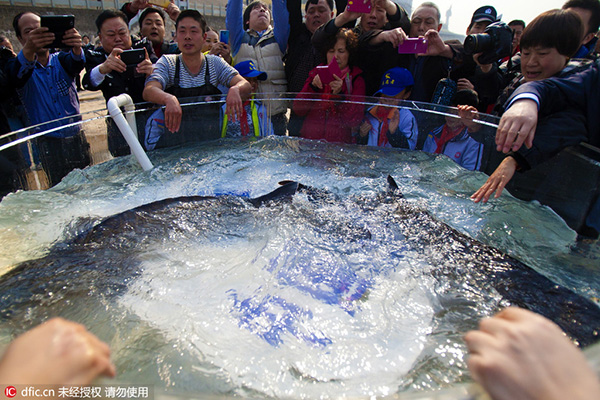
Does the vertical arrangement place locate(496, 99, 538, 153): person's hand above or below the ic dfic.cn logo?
above

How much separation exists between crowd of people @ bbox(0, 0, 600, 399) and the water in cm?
52

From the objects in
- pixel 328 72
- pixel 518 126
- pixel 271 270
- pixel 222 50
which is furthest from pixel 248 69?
pixel 518 126

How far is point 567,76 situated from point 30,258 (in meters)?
3.46

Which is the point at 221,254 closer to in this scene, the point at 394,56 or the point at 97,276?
the point at 97,276

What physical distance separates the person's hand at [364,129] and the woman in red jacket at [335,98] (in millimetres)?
65

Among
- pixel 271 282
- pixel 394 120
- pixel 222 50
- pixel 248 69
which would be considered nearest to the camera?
pixel 271 282

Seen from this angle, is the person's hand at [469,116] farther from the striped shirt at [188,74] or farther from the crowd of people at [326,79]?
the striped shirt at [188,74]

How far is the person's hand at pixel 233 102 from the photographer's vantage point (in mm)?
3291

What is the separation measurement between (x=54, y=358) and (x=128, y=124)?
2.96 metres

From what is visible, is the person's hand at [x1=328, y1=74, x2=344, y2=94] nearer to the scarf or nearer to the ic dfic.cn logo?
the scarf

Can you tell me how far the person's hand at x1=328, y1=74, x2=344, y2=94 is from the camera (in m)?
3.72

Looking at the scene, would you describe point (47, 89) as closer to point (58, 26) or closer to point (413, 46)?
point (58, 26)

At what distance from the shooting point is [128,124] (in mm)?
3131

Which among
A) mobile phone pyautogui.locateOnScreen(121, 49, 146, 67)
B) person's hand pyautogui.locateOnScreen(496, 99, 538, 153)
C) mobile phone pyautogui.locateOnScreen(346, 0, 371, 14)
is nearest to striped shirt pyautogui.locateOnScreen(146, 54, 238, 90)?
mobile phone pyautogui.locateOnScreen(121, 49, 146, 67)
